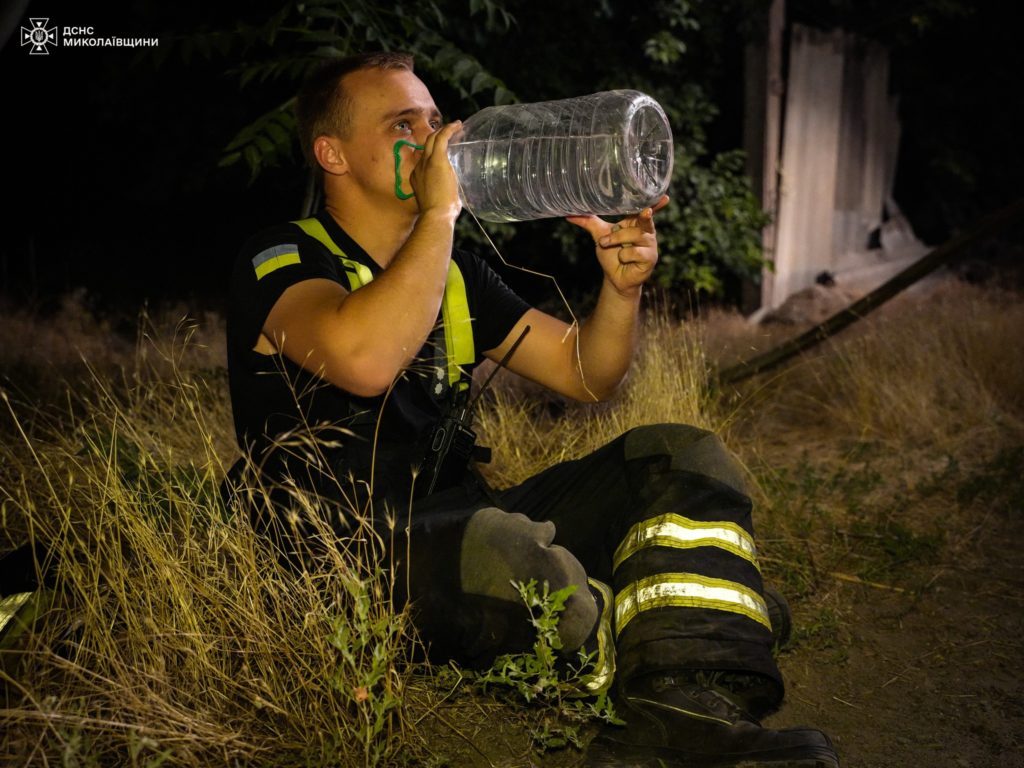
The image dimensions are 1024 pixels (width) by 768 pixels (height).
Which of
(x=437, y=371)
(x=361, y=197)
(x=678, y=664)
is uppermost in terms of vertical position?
(x=361, y=197)

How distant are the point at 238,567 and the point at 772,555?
2.20m

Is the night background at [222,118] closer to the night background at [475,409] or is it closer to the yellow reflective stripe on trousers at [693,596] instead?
the night background at [475,409]

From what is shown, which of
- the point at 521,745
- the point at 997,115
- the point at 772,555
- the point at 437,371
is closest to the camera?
the point at 521,745

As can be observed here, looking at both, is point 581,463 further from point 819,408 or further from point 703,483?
point 819,408

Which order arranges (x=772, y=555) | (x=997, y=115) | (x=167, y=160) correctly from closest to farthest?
(x=772, y=555) < (x=167, y=160) < (x=997, y=115)

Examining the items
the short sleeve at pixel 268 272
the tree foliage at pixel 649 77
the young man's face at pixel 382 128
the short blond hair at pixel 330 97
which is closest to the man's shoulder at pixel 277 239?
the short sleeve at pixel 268 272

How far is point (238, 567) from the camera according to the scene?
229 cm

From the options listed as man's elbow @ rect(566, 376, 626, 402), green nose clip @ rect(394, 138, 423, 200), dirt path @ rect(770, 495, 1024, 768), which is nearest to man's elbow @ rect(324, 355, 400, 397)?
green nose clip @ rect(394, 138, 423, 200)

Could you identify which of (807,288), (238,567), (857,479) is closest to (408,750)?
(238,567)

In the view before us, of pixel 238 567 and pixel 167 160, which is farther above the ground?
pixel 167 160

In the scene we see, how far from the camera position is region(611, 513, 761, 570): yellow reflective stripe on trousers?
241 cm

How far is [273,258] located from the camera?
8.27 feet

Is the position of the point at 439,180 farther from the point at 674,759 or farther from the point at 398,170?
the point at 674,759

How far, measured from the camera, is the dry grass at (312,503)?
211 centimetres
